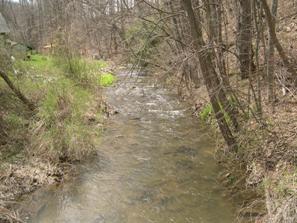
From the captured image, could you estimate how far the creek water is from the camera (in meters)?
5.90

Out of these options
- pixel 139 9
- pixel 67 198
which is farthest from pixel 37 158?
pixel 139 9

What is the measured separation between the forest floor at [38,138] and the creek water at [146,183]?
0.31 meters

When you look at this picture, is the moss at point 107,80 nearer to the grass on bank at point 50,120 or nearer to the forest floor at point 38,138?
the grass on bank at point 50,120

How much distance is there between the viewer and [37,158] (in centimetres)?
744

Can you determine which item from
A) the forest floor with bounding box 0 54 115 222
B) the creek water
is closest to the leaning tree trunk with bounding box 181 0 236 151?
the creek water

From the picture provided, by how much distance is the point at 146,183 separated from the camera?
7008mm

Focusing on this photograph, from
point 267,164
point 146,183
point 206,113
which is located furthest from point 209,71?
point 206,113

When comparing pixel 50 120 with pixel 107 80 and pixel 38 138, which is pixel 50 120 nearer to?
pixel 38 138

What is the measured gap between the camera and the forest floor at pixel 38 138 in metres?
6.84

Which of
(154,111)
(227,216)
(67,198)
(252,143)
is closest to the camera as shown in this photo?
(227,216)

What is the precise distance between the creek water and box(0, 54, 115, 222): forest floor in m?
0.31

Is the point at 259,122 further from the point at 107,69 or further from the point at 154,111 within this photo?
the point at 107,69

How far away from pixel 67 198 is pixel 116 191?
85 cm

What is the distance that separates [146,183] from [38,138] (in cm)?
242
